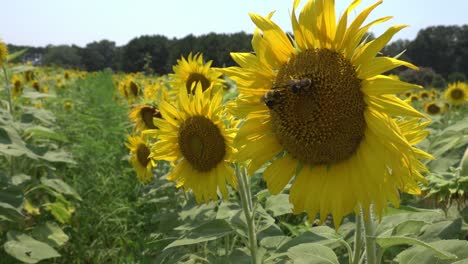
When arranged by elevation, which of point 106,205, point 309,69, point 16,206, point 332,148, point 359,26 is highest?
point 359,26

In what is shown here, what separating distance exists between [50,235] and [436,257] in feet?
9.79

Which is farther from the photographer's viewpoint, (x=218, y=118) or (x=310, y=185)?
(x=218, y=118)

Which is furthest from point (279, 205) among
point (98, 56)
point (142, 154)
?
point (98, 56)

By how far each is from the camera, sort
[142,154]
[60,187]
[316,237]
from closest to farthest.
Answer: [316,237], [142,154], [60,187]

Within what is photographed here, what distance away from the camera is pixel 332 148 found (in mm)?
1324

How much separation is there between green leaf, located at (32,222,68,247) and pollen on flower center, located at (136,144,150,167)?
0.83 metres

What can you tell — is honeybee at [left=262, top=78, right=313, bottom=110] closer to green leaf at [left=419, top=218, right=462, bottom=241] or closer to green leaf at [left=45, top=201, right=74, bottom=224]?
green leaf at [left=419, top=218, right=462, bottom=241]

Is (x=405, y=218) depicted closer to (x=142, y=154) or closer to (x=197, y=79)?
(x=197, y=79)

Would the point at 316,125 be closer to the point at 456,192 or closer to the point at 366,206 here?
the point at 366,206

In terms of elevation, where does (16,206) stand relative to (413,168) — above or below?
below

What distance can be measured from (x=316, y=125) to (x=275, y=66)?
260 mm

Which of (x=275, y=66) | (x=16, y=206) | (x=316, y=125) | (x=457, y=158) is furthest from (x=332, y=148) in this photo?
(x=16, y=206)

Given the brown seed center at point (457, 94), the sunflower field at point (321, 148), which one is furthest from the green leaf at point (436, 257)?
the brown seed center at point (457, 94)

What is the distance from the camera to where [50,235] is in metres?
3.53
